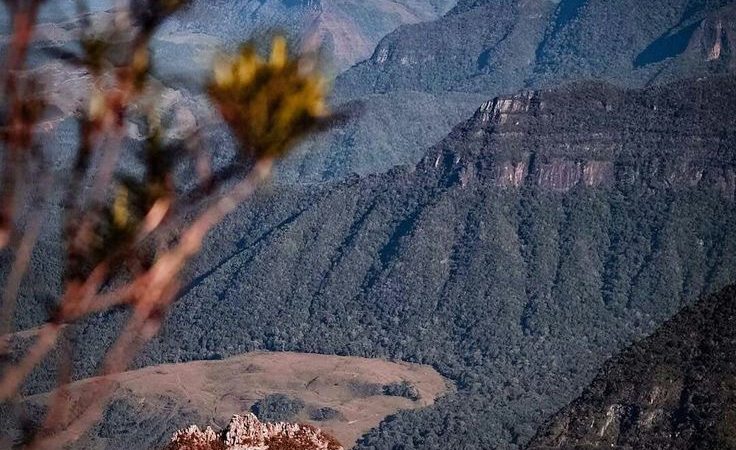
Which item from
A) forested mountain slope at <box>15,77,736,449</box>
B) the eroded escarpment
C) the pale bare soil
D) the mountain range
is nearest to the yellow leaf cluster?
the pale bare soil

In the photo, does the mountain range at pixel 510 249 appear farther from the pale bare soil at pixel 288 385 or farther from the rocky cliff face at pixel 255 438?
the rocky cliff face at pixel 255 438

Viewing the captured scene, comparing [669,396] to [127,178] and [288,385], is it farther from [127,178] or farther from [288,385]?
[127,178]

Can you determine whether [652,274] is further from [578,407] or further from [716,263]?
[578,407]

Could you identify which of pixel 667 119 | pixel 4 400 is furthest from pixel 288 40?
pixel 667 119

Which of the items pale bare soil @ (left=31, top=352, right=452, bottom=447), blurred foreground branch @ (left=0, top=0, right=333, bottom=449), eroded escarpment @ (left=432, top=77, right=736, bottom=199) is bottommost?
pale bare soil @ (left=31, top=352, right=452, bottom=447)

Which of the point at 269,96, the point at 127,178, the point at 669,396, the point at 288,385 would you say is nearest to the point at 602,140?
the point at 288,385

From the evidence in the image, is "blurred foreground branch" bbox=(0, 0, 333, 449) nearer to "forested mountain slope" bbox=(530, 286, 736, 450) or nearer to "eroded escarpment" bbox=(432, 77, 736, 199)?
"forested mountain slope" bbox=(530, 286, 736, 450)

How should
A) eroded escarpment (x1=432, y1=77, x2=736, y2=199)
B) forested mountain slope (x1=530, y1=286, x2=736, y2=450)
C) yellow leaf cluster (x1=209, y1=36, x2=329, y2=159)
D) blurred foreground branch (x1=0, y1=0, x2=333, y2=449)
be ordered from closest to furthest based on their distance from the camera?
blurred foreground branch (x1=0, y1=0, x2=333, y2=449) → yellow leaf cluster (x1=209, y1=36, x2=329, y2=159) → forested mountain slope (x1=530, y1=286, x2=736, y2=450) → eroded escarpment (x1=432, y1=77, x2=736, y2=199)
